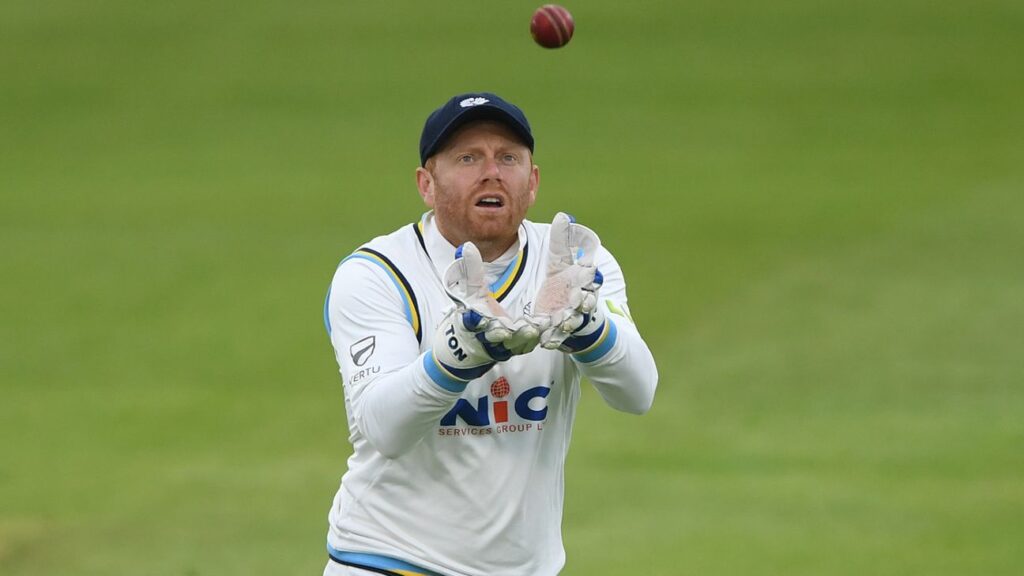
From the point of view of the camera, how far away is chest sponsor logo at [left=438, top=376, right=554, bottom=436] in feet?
18.6

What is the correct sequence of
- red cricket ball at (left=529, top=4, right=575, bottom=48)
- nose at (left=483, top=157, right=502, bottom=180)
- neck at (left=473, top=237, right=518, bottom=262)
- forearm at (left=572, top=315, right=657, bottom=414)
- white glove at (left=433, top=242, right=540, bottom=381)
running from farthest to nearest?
red cricket ball at (left=529, top=4, right=575, bottom=48)
neck at (left=473, top=237, right=518, bottom=262)
nose at (left=483, top=157, right=502, bottom=180)
forearm at (left=572, top=315, right=657, bottom=414)
white glove at (left=433, top=242, right=540, bottom=381)

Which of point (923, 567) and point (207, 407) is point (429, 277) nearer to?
point (923, 567)

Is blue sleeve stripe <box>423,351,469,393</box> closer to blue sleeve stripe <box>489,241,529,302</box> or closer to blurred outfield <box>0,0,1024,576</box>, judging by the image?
blue sleeve stripe <box>489,241,529,302</box>

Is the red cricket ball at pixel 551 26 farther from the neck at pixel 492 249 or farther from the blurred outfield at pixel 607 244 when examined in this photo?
the blurred outfield at pixel 607 244

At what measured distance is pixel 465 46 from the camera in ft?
63.8

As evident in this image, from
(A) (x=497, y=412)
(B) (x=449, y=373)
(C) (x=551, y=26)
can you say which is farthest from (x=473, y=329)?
(C) (x=551, y=26)

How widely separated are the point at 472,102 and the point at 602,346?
3.15ft

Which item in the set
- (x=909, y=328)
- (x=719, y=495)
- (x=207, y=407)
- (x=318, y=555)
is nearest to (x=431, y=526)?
(x=318, y=555)

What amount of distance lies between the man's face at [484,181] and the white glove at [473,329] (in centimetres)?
56

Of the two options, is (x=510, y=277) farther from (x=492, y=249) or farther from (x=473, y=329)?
(x=473, y=329)

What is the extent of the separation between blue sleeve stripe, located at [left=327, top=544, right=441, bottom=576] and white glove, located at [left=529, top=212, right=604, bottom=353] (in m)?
1.08

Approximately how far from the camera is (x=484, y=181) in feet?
18.5

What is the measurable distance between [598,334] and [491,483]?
0.80 metres

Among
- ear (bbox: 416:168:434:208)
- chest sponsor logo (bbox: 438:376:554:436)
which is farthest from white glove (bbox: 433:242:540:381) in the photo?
ear (bbox: 416:168:434:208)
